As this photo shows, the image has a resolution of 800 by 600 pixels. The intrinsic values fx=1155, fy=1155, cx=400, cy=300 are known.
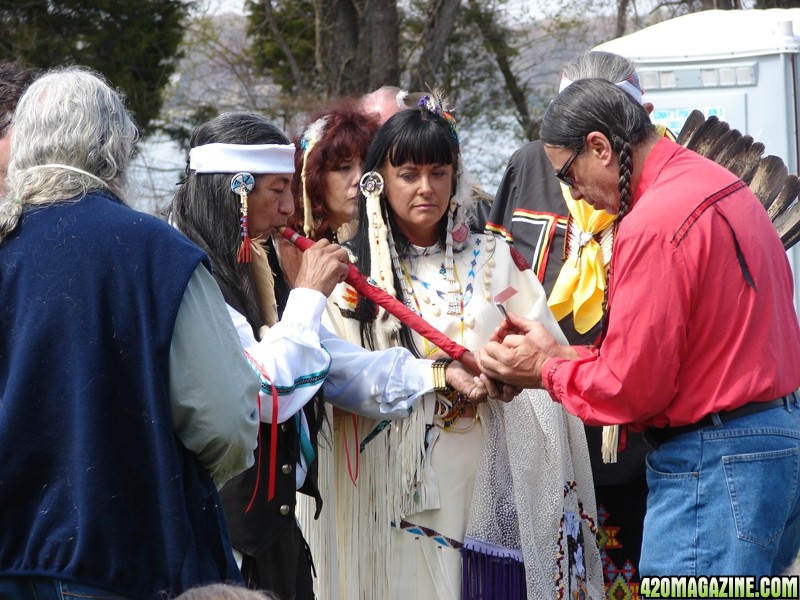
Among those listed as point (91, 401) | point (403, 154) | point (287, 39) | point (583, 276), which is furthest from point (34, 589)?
point (287, 39)

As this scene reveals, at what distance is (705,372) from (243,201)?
1.23 meters

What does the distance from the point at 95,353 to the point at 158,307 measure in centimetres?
14

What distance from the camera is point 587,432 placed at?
3996mm

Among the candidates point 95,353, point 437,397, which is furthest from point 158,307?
point 437,397

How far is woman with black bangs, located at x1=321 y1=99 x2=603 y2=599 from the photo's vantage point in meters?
3.44

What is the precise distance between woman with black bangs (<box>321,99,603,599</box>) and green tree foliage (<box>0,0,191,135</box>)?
5159 millimetres

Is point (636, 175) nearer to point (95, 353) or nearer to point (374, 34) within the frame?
point (95, 353)

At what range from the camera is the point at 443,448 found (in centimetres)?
348

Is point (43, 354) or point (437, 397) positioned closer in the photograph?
point (43, 354)

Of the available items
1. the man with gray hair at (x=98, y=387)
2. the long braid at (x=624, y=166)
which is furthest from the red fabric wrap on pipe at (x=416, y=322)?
the man with gray hair at (x=98, y=387)

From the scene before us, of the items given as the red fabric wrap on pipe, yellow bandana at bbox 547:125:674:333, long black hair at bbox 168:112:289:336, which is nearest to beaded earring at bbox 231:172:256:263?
long black hair at bbox 168:112:289:336

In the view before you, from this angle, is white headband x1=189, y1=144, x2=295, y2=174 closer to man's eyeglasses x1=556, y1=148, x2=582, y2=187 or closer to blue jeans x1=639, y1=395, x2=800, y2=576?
man's eyeglasses x1=556, y1=148, x2=582, y2=187

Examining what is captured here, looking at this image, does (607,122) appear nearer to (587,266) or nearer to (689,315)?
(689,315)

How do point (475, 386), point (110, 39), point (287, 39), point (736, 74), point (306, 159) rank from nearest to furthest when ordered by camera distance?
point (475, 386) < point (306, 159) < point (736, 74) < point (110, 39) < point (287, 39)
